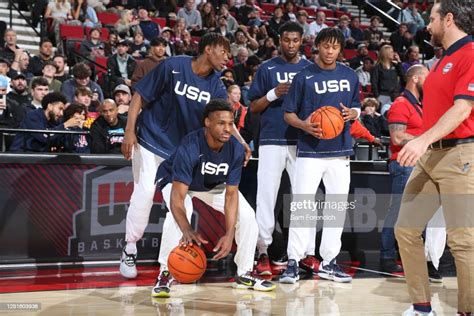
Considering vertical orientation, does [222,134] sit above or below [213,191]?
above

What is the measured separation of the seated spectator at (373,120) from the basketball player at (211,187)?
226 inches

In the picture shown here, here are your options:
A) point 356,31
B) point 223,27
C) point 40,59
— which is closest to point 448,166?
point 40,59

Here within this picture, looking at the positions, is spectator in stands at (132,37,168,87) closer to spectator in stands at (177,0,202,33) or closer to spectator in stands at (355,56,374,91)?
spectator in stands at (177,0,202,33)

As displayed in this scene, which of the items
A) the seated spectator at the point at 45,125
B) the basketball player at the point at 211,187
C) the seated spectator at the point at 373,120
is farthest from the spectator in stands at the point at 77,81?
the basketball player at the point at 211,187

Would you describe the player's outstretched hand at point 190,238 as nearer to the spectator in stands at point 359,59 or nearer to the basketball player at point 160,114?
the basketball player at point 160,114

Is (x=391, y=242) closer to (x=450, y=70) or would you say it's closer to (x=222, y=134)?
(x=222, y=134)

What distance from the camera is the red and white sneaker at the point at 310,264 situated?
7688mm

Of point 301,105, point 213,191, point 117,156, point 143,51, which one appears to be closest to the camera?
point 213,191

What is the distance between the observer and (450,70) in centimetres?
512

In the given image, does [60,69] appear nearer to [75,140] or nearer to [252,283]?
[75,140]

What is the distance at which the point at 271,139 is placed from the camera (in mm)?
7574

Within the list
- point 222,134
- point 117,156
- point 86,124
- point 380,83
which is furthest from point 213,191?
point 380,83

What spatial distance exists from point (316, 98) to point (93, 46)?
796 cm

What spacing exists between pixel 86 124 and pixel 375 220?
3455mm
